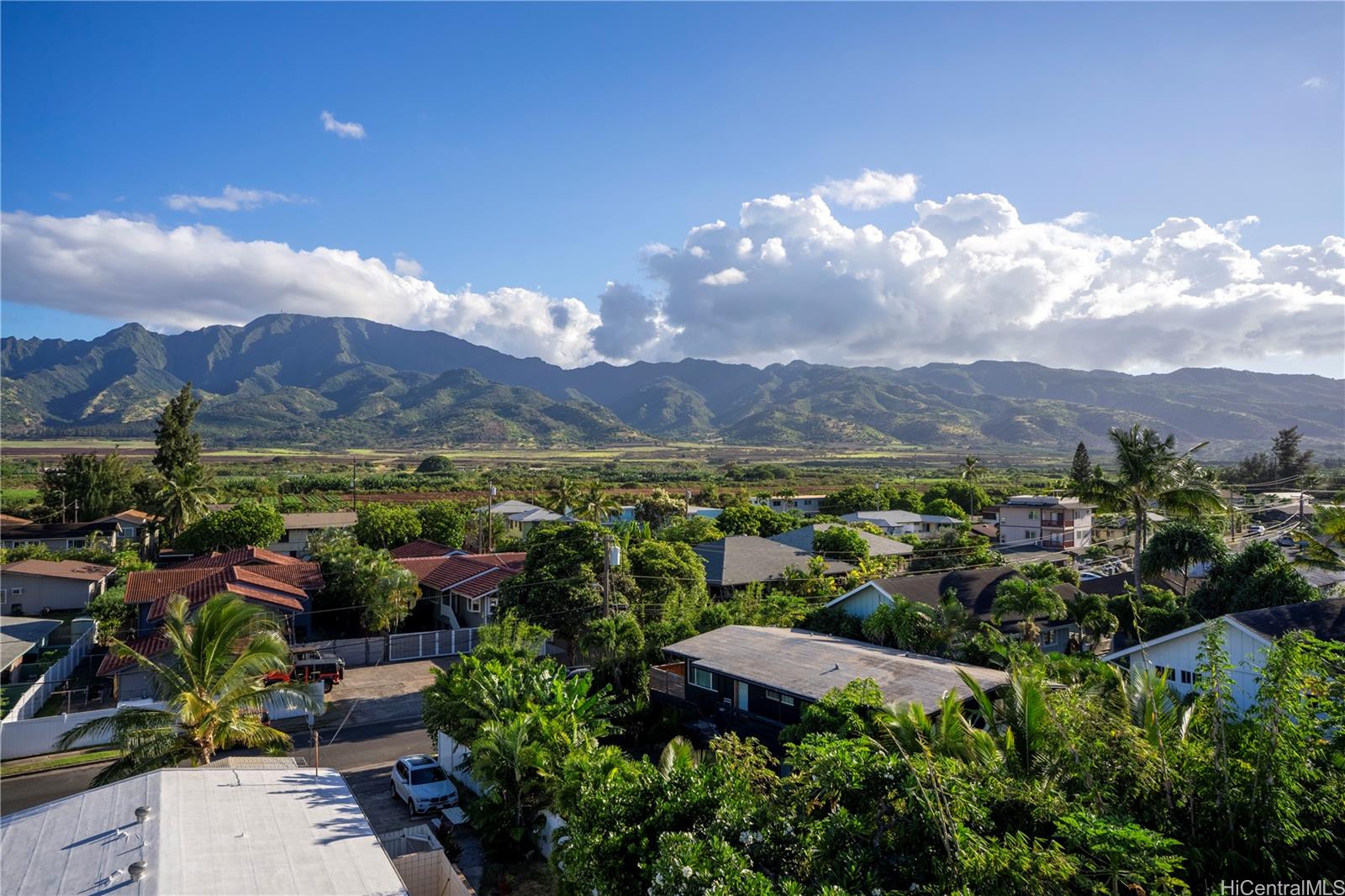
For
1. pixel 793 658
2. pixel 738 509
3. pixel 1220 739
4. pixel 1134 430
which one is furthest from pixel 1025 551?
pixel 1220 739

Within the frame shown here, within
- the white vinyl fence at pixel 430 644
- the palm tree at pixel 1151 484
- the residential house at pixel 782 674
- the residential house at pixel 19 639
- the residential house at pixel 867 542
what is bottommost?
the white vinyl fence at pixel 430 644

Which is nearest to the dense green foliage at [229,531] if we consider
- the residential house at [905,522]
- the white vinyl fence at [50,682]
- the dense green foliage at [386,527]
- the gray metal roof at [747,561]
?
the dense green foliage at [386,527]

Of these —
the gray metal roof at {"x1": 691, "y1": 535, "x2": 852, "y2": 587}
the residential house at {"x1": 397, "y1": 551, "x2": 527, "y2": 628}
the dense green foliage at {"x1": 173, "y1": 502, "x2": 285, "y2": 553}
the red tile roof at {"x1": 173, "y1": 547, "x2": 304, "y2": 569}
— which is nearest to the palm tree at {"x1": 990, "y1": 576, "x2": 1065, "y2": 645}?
the gray metal roof at {"x1": 691, "y1": 535, "x2": 852, "y2": 587}

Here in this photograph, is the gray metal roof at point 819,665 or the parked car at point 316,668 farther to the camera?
the parked car at point 316,668

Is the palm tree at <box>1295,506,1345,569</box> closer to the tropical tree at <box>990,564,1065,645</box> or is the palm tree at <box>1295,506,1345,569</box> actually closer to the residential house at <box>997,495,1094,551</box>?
the tropical tree at <box>990,564,1065,645</box>

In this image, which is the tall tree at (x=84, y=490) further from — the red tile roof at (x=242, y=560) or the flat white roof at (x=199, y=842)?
the flat white roof at (x=199, y=842)

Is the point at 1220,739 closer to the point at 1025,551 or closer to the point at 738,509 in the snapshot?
the point at 738,509
